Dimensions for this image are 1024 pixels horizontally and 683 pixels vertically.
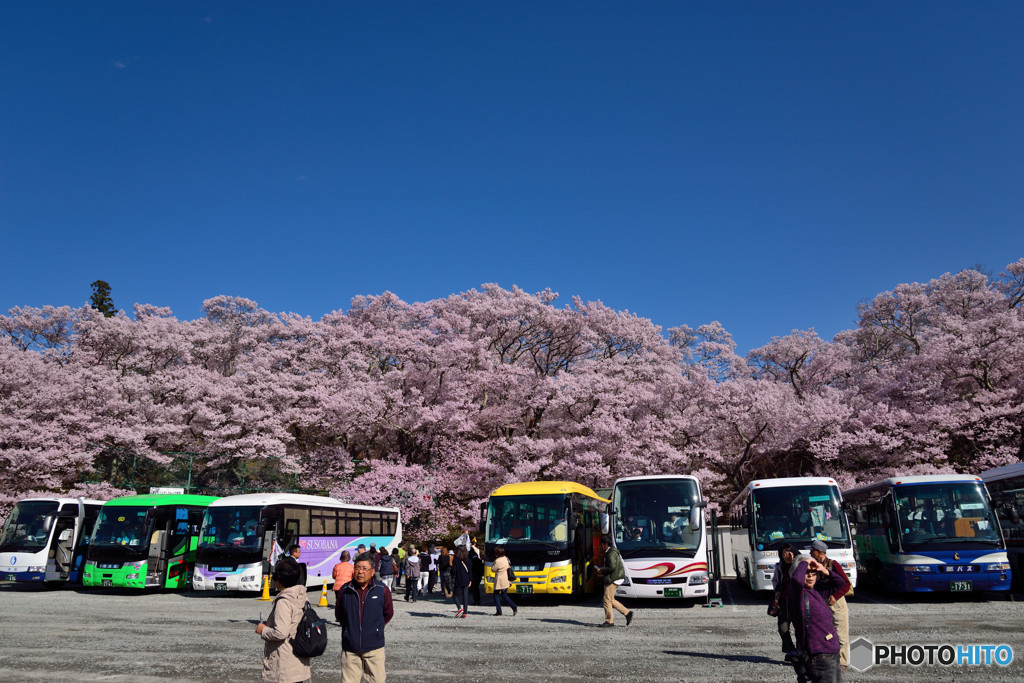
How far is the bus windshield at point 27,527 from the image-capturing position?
72.0 feet

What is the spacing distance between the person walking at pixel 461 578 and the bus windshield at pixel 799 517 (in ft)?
23.0

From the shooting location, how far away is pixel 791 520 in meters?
16.0

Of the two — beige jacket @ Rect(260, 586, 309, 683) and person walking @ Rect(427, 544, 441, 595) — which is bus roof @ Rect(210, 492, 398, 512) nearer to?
person walking @ Rect(427, 544, 441, 595)

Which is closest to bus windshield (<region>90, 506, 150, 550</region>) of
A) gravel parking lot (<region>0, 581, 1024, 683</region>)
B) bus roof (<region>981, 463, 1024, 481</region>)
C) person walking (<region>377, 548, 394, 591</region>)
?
gravel parking lot (<region>0, 581, 1024, 683</region>)

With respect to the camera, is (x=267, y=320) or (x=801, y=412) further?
(x=267, y=320)

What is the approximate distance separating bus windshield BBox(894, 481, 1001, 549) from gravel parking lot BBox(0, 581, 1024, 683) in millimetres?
1397

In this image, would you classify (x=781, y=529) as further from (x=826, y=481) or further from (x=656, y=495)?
(x=656, y=495)

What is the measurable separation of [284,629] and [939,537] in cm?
1485

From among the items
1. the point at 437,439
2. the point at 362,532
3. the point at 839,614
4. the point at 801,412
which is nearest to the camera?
the point at 839,614

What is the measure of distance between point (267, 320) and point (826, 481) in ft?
126

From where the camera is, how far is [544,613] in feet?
51.8

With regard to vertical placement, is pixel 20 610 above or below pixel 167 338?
below

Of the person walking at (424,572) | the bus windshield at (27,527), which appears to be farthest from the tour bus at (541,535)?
the bus windshield at (27,527)

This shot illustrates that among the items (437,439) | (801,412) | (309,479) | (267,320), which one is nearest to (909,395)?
(801,412)
